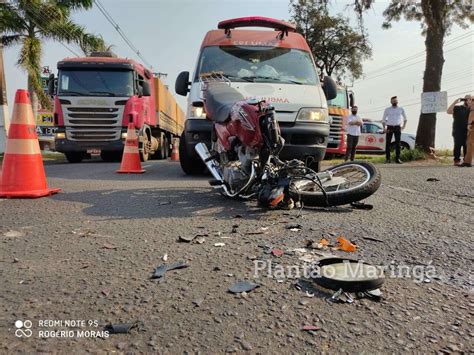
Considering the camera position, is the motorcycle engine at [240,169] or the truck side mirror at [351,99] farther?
the truck side mirror at [351,99]

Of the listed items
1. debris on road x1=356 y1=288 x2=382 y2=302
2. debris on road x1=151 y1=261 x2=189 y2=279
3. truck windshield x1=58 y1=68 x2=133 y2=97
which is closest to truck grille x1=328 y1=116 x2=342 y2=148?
truck windshield x1=58 y1=68 x2=133 y2=97

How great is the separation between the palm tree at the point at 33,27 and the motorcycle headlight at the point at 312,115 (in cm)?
1871

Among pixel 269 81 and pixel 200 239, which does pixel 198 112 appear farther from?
pixel 200 239

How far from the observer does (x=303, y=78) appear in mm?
6109

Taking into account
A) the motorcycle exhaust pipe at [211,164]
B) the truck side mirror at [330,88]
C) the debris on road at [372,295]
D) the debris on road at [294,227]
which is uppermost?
the truck side mirror at [330,88]

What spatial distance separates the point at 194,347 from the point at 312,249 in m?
1.21

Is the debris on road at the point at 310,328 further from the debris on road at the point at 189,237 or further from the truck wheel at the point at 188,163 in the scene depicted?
the truck wheel at the point at 188,163

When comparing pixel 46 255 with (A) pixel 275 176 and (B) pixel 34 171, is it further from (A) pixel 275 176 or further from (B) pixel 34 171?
(B) pixel 34 171

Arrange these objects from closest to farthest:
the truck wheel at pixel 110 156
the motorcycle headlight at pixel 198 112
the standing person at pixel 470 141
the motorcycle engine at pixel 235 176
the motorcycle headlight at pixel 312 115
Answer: the motorcycle engine at pixel 235 176, the motorcycle headlight at pixel 312 115, the motorcycle headlight at pixel 198 112, the standing person at pixel 470 141, the truck wheel at pixel 110 156

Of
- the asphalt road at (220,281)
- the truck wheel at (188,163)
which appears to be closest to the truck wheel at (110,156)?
the truck wheel at (188,163)

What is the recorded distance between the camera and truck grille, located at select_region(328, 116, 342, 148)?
12.3 metres

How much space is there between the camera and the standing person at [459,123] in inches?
378

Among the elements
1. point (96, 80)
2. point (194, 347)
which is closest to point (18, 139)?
point (194, 347)

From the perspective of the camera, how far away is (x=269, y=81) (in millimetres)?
5895
